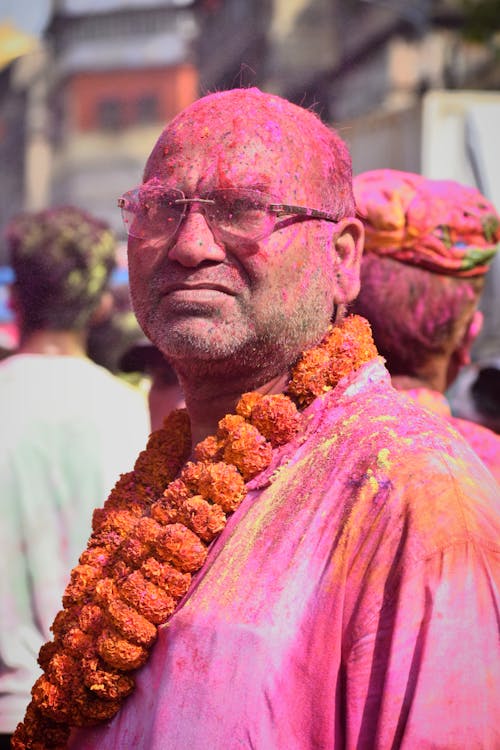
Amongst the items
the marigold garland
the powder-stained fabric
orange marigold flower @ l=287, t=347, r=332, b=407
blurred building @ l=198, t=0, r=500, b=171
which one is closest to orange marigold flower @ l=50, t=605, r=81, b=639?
the marigold garland

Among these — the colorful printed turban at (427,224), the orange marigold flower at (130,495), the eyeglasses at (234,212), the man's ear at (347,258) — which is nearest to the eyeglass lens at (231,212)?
the eyeglasses at (234,212)

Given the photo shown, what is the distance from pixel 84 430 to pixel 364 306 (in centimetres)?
158

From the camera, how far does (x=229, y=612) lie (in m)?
1.87

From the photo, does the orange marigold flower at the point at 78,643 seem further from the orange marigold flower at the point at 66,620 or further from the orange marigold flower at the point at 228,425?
the orange marigold flower at the point at 228,425

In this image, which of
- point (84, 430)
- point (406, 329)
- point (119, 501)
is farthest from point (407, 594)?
point (84, 430)

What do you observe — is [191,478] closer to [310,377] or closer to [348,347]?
[310,377]

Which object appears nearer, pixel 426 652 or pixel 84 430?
pixel 426 652

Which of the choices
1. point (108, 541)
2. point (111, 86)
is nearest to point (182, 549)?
point (108, 541)

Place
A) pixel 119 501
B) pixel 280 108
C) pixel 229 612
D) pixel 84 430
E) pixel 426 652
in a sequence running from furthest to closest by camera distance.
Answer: pixel 84 430
pixel 119 501
pixel 280 108
pixel 229 612
pixel 426 652

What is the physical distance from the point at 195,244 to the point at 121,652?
849 millimetres

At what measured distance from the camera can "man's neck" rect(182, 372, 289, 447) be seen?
2289 millimetres

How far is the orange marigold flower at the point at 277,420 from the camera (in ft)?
6.96

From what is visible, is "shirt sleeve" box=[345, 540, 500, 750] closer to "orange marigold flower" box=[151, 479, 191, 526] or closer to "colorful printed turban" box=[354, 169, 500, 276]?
"orange marigold flower" box=[151, 479, 191, 526]

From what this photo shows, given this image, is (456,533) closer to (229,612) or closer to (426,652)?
(426,652)
